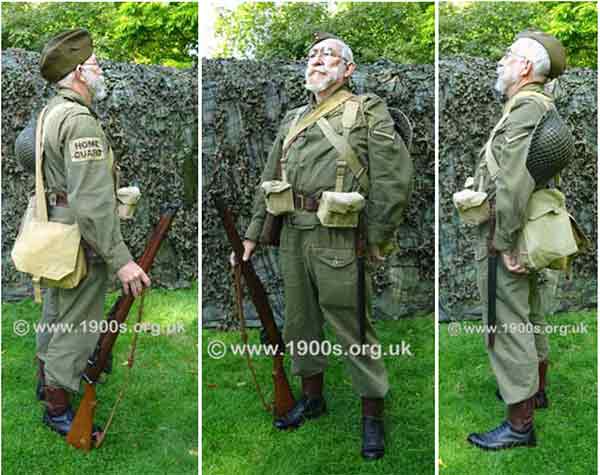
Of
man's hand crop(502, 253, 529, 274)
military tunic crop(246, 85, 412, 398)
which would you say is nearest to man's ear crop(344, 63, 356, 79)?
military tunic crop(246, 85, 412, 398)

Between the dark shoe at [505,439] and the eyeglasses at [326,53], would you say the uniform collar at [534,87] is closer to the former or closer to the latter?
the eyeglasses at [326,53]

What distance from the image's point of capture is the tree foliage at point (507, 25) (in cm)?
406

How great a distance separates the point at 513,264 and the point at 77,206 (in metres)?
2.27

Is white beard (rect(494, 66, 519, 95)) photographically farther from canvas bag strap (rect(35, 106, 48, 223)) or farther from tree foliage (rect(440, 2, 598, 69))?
canvas bag strap (rect(35, 106, 48, 223))

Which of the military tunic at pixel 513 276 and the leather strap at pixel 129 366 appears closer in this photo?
the military tunic at pixel 513 276

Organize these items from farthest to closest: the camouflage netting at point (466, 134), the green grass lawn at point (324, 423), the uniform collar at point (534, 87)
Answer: the green grass lawn at point (324, 423) < the camouflage netting at point (466, 134) < the uniform collar at point (534, 87)

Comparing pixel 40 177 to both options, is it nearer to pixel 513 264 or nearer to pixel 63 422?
pixel 63 422

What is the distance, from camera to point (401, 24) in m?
4.18

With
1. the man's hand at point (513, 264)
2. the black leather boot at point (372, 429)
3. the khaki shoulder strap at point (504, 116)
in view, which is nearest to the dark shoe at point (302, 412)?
the black leather boot at point (372, 429)

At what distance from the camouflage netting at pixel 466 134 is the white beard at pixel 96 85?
1863mm

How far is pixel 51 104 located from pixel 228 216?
1099mm

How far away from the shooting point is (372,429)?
13.8 feet

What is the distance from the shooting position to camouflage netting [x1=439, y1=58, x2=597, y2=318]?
13.5 feet

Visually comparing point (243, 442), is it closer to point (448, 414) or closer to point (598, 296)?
point (448, 414)
